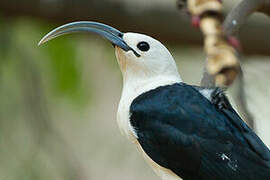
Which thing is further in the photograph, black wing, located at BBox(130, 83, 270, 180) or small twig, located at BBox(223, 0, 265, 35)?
small twig, located at BBox(223, 0, 265, 35)

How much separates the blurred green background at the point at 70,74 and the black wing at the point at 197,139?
941 millimetres

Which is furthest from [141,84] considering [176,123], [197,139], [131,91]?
[197,139]

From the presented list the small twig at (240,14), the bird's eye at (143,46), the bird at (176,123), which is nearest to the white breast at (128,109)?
the bird at (176,123)

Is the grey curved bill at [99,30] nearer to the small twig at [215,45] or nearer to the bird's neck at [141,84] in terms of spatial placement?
the bird's neck at [141,84]

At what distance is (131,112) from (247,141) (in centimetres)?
60

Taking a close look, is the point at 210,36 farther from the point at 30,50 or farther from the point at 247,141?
the point at 30,50

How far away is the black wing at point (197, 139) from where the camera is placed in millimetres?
5531

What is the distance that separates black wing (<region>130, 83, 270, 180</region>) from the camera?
5531 mm

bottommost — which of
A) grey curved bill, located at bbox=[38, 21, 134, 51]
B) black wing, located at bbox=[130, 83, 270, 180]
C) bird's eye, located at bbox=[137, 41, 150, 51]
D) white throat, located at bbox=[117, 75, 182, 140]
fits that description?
black wing, located at bbox=[130, 83, 270, 180]

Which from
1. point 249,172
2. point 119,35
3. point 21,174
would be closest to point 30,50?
point 21,174

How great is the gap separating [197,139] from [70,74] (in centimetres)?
238

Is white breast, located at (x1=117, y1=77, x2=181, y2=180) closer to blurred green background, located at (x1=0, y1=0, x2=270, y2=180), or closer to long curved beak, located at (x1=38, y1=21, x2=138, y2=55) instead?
long curved beak, located at (x1=38, y1=21, x2=138, y2=55)

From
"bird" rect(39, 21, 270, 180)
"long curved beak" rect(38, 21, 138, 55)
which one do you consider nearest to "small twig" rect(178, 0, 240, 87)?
"bird" rect(39, 21, 270, 180)

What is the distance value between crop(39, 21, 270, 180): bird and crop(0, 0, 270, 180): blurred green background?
35.1 inches
